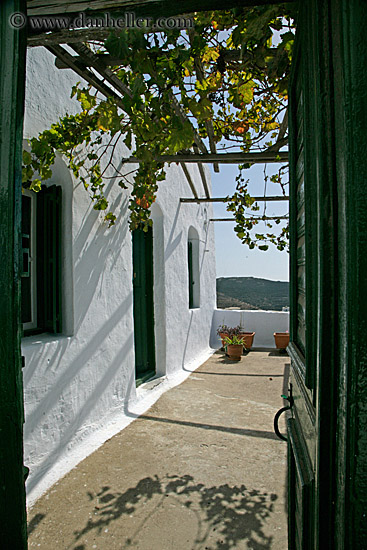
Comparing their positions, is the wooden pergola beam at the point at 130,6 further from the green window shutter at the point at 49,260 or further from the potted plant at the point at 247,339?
the potted plant at the point at 247,339

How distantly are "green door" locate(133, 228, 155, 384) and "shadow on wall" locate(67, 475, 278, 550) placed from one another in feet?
8.05

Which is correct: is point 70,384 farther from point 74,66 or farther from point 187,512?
point 74,66

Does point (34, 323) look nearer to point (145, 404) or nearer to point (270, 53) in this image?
point (145, 404)

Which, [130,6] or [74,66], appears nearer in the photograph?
[130,6]

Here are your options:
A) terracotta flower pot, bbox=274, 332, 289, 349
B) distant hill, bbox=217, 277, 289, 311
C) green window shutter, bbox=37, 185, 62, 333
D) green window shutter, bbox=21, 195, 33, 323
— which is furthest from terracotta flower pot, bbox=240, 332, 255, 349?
green window shutter, bbox=21, 195, 33, 323

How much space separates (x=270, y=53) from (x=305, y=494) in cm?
181

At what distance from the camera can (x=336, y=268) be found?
0.93 meters

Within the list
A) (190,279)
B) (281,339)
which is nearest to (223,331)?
(281,339)

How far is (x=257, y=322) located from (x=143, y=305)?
481cm

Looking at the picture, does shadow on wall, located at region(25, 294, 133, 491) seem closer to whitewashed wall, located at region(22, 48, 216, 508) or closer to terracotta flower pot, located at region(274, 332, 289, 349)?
whitewashed wall, located at region(22, 48, 216, 508)

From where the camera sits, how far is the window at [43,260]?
3543mm

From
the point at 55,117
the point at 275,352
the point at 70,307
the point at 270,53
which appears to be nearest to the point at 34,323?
the point at 70,307

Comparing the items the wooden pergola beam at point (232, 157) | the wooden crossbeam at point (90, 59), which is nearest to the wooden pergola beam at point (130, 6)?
the wooden crossbeam at point (90, 59)

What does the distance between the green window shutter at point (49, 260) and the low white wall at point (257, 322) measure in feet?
21.2
